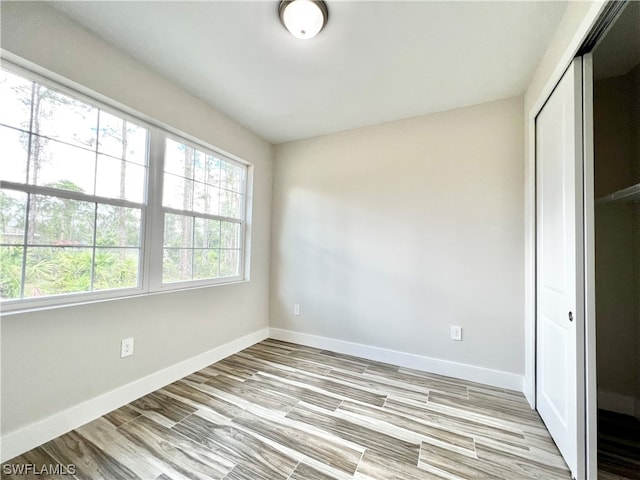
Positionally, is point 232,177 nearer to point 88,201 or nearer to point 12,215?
point 88,201

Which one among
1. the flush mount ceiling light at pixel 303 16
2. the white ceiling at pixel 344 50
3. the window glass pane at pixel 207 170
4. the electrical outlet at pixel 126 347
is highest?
the white ceiling at pixel 344 50

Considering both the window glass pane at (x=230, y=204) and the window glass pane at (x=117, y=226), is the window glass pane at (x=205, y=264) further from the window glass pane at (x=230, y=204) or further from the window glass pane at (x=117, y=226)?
the window glass pane at (x=117, y=226)

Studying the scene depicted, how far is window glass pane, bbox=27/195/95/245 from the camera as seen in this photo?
145cm

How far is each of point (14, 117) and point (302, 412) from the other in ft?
8.12

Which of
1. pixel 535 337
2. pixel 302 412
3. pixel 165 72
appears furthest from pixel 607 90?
pixel 165 72

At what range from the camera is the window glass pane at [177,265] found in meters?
2.12

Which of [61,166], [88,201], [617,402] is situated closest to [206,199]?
[88,201]

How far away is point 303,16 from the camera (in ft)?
4.57

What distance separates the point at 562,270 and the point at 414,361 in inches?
58.1

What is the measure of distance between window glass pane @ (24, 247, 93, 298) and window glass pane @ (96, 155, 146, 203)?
1.42 feet

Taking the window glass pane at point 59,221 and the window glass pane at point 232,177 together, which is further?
the window glass pane at point 232,177

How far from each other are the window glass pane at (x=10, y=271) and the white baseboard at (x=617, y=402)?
385 cm

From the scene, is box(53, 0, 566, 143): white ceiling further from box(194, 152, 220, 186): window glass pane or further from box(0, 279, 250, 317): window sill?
box(0, 279, 250, 317): window sill

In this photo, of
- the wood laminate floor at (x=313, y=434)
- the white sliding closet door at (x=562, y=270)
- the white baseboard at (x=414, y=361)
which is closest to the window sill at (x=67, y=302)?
the wood laminate floor at (x=313, y=434)
